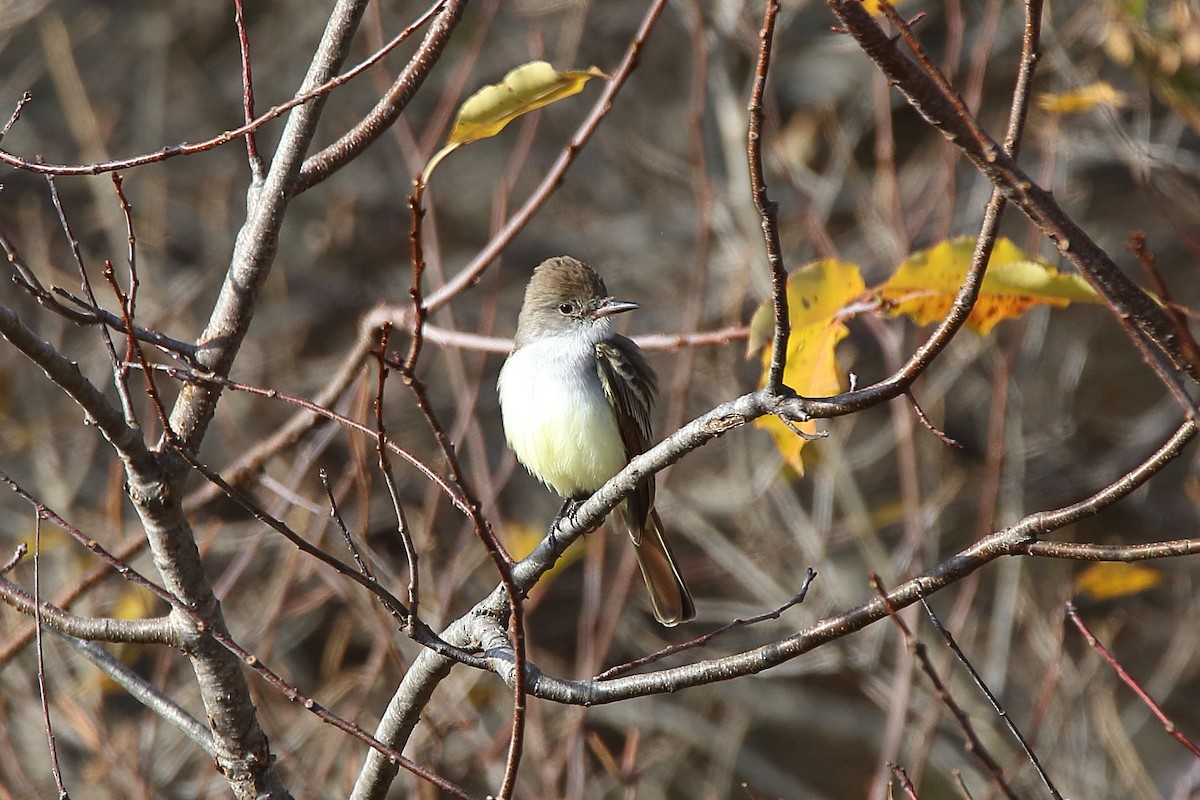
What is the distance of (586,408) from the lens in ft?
15.2

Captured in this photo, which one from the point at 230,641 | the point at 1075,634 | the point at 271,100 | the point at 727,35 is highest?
the point at 271,100

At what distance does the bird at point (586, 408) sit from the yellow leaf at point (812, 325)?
5.07 ft

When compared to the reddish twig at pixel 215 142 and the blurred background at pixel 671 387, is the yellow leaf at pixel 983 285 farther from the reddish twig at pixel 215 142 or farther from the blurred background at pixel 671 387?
the blurred background at pixel 671 387

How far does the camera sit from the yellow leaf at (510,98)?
2.67 metres

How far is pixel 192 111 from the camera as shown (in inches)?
391

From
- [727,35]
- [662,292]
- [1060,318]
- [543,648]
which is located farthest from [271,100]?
[1060,318]

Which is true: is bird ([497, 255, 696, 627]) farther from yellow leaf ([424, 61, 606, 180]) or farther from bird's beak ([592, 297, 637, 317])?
yellow leaf ([424, 61, 606, 180])

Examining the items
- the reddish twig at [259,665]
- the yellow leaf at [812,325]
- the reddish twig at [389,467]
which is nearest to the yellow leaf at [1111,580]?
the yellow leaf at [812,325]

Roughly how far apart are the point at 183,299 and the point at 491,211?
10.2 feet

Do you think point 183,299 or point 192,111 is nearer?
point 183,299

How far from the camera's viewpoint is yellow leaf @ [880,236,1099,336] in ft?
9.25

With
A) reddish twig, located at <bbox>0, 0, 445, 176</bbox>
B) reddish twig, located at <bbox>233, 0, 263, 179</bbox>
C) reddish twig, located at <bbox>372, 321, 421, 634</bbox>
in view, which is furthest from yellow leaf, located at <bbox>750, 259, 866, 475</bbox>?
reddish twig, located at <bbox>233, 0, 263, 179</bbox>

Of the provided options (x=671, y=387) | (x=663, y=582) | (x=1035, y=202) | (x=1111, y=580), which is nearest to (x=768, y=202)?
(x=1035, y=202)

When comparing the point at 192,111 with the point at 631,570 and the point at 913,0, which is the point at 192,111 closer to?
the point at 913,0
